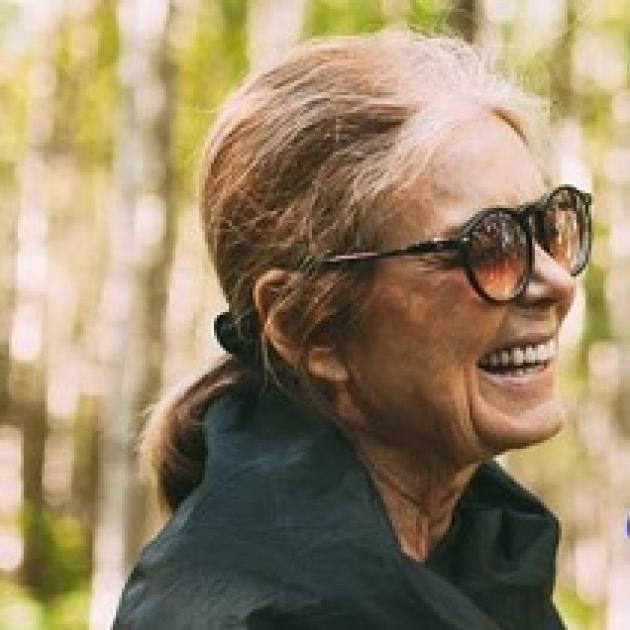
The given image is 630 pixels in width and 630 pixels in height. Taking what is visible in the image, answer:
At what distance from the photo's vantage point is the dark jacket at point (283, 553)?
1729mm

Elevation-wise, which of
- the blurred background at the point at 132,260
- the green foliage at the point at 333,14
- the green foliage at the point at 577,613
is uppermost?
the green foliage at the point at 333,14

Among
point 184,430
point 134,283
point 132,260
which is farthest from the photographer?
point 132,260

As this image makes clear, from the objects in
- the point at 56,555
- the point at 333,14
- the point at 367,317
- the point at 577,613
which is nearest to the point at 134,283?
the point at 333,14

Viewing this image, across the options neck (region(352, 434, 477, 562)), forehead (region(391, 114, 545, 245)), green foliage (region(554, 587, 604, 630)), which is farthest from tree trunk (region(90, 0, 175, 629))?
forehead (region(391, 114, 545, 245))

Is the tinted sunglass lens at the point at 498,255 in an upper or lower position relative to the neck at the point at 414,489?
upper

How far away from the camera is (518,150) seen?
1918mm

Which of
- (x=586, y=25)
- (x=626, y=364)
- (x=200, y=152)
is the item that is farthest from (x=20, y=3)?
(x=200, y=152)

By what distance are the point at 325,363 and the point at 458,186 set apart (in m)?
0.26

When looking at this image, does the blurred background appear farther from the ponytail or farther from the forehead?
the forehead

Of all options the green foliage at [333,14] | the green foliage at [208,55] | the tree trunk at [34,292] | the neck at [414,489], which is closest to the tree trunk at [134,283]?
the green foliage at [333,14]

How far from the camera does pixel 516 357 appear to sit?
1.90 m

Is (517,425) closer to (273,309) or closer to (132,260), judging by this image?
(273,309)

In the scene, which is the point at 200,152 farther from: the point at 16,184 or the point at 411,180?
the point at 16,184

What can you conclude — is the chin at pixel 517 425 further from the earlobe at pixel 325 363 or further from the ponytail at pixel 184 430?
the ponytail at pixel 184 430
